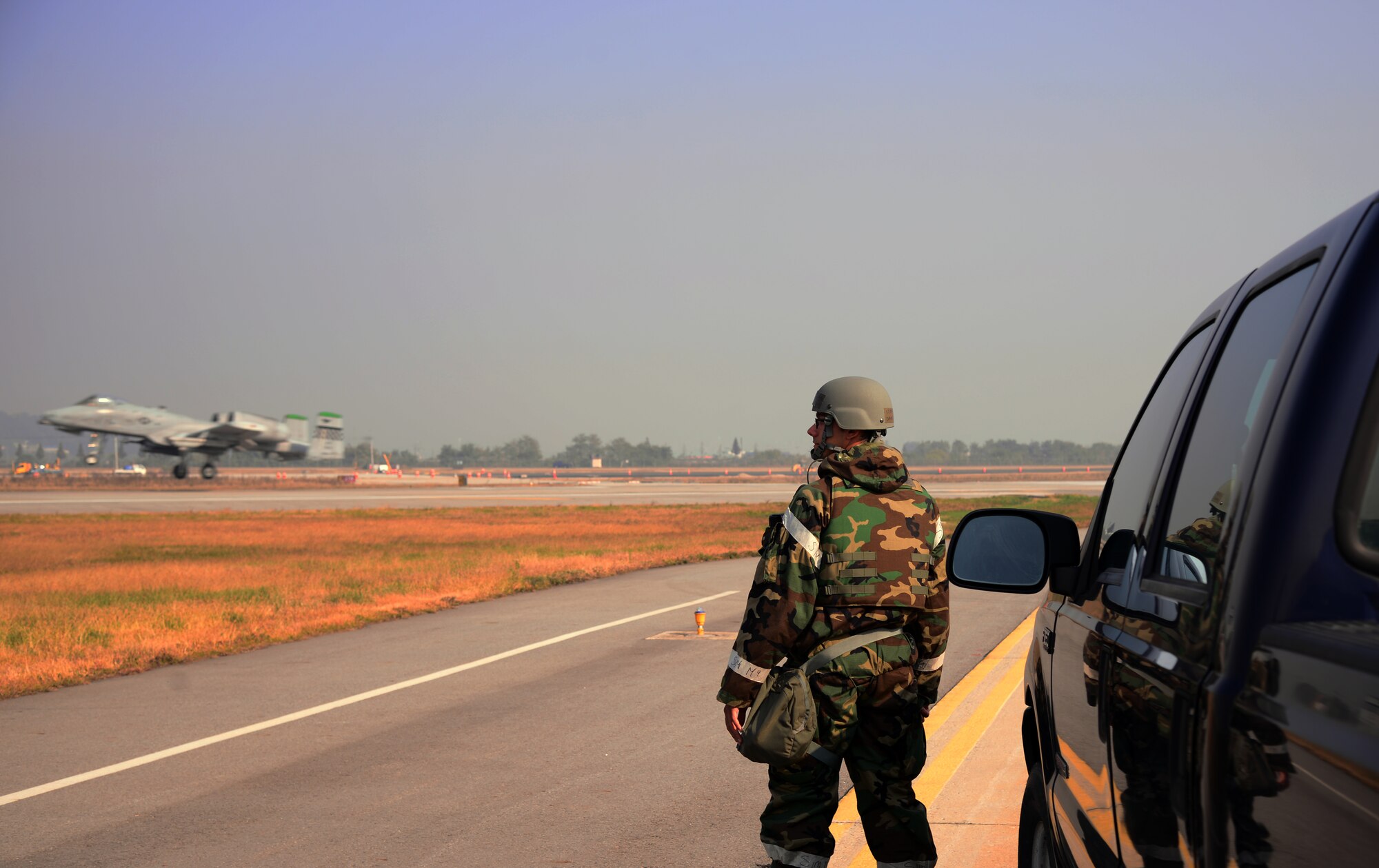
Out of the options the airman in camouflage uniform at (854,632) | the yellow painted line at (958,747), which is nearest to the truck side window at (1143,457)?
the airman in camouflage uniform at (854,632)

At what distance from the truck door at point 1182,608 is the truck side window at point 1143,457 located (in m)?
0.24

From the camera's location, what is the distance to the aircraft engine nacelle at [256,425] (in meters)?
78.0

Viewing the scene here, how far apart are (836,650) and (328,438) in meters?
103

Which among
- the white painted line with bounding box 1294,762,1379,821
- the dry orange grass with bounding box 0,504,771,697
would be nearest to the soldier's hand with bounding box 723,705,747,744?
the white painted line with bounding box 1294,762,1379,821

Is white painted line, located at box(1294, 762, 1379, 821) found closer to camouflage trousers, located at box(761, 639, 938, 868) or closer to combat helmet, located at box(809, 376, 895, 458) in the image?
camouflage trousers, located at box(761, 639, 938, 868)

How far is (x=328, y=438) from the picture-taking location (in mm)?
101562

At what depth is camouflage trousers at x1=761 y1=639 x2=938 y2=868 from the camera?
148 inches

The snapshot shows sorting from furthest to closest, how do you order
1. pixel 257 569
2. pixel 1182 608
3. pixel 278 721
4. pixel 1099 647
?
pixel 257 569 → pixel 278 721 → pixel 1099 647 → pixel 1182 608

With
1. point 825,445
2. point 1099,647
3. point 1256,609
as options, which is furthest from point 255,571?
point 1256,609

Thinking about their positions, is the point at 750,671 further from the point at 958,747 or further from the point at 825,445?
the point at 958,747

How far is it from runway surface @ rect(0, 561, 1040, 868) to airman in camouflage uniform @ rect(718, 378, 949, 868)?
5.24 feet

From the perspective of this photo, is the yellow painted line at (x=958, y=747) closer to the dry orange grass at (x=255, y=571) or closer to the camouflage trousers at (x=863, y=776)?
the camouflage trousers at (x=863, y=776)

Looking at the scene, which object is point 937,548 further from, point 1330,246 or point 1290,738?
point 1290,738

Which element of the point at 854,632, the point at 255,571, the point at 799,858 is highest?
the point at 854,632
